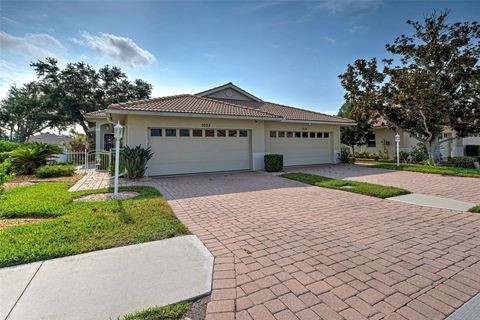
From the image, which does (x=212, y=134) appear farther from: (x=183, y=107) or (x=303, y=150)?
(x=303, y=150)

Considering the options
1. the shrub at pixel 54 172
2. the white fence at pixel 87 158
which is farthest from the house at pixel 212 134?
the shrub at pixel 54 172

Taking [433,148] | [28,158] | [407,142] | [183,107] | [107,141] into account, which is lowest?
[28,158]

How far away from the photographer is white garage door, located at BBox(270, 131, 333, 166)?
14984 mm

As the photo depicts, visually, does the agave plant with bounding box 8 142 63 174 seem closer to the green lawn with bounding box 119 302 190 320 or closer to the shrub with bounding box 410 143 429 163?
the green lawn with bounding box 119 302 190 320

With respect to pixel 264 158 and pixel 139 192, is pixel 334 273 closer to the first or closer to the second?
pixel 139 192

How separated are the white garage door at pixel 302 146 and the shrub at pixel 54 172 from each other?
10928 mm

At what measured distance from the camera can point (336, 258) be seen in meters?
3.28

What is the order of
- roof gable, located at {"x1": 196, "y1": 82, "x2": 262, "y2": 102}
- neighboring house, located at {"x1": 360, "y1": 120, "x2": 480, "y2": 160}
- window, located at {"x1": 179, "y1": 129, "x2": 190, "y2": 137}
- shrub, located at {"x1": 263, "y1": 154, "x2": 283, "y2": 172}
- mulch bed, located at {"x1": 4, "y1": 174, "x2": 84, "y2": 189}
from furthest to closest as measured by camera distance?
1. neighboring house, located at {"x1": 360, "y1": 120, "x2": 480, "y2": 160}
2. roof gable, located at {"x1": 196, "y1": 82, "x2": 262, "y2": 102}
3. shrub, located at {"x1": 263, "y1": 154, "x2": 283, "y2": 172}
4. window, located at {"x1": 179, "y1": 129, "x2": 190, "y2": 137}
5. mulch bed, located at {"x1": 4, "y1": 174, "x2": 84, "y2": 189}

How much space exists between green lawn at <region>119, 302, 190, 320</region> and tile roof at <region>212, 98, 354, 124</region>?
13.2 meters

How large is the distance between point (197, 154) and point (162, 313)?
400 inches

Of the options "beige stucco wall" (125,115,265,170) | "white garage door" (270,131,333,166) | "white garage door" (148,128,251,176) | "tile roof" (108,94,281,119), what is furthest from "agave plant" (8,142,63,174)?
"white garage door" (270,131,333,166)

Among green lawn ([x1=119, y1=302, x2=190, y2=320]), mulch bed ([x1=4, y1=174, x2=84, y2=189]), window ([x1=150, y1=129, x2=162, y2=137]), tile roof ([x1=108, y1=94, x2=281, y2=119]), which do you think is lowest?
green lawn ([x1=119, y1=302, x2=190, y2=320])

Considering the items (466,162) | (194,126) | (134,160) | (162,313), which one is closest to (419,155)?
(466,162)

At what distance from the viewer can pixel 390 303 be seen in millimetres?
2332
